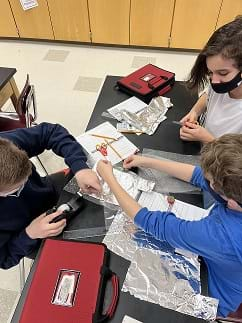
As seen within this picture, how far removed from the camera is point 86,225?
92 centimetres

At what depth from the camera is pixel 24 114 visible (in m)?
1.60

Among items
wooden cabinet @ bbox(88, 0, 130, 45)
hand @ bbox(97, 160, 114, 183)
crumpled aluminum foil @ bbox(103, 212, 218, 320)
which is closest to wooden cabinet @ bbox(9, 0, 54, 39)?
wooden cabinet @ bbox(88, 0, 130, 45)

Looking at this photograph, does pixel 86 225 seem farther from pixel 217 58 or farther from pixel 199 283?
pixel 217 58

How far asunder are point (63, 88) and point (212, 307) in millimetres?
2483

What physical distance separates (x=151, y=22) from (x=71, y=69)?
1.06 meters

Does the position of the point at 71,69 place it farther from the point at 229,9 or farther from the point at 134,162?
the point at 134,162

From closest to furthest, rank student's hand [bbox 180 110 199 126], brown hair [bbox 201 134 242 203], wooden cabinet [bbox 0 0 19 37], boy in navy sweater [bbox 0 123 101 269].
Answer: brown hair [bbox 201 134 242 203] < boy in navy sweater [bbox 0 123 101 269] < student's hand [bbox 180 110 199 126] < wooden cabinet [bbox 0 0 19 37]

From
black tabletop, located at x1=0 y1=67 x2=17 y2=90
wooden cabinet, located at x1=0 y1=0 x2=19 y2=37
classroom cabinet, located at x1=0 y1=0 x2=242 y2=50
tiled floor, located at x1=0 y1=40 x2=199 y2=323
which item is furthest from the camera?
wooden cabinet, located at x1=0 y1=0 x2=19 y2=37

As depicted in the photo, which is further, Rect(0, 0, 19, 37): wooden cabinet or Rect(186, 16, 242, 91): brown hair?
Rect(0, 0, 19, 37): wooden cabinet

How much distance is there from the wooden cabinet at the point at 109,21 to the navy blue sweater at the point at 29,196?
2360 millimetres

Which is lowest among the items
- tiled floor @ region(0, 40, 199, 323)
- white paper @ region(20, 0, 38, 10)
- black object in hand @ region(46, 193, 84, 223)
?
tiled floor @ region(0, 40, 199, 323)

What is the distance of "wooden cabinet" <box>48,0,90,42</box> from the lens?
10.0 ft

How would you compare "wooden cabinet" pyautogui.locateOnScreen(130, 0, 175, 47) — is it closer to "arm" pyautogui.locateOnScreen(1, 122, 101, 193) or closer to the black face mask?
the black face mask

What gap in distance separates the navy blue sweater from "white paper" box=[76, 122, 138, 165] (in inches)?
2.4
